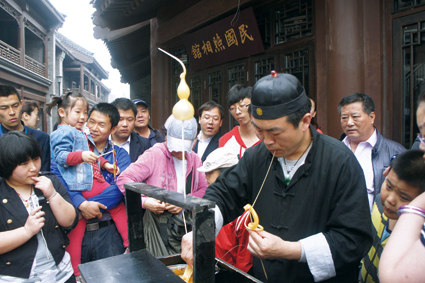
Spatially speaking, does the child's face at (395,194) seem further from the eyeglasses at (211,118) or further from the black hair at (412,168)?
the eyeglasses at (211,118)

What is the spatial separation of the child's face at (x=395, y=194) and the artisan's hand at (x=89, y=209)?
2293mm

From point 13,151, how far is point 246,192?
171 centimetres

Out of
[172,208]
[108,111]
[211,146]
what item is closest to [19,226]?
[172,208]

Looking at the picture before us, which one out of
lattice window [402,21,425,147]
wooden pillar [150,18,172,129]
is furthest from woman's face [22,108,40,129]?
lattice window [402,21,425,147]

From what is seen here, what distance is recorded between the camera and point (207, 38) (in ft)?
21.2

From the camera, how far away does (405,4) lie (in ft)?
11.8

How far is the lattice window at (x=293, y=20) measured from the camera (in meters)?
4.61

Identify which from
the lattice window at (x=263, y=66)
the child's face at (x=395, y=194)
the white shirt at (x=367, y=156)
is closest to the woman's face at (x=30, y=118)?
the lattice window at (x=263, y=66)

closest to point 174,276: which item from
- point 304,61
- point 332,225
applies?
point 332,225

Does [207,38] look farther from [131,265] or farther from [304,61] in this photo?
[131,265]

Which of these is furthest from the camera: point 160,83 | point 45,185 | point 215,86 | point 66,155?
point 160,83

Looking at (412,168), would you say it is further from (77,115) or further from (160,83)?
(160,83)

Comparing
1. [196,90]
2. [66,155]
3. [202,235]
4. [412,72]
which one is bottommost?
[202,235]

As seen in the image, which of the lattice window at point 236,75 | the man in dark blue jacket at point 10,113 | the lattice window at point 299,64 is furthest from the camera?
the lattice window at point 236,75
